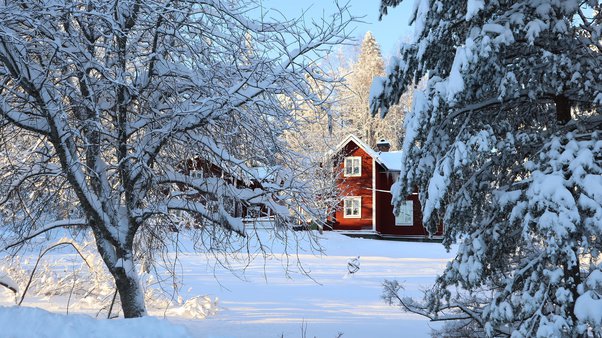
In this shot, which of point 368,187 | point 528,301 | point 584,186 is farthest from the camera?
point 368,187

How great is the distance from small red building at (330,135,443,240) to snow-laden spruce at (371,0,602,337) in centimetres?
2579

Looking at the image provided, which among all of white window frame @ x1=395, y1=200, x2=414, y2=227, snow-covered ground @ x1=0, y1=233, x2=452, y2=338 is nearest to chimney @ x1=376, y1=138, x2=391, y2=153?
white window frame @ x1=395, y1=200, x2=414, y2=227

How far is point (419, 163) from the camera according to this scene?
246 inches

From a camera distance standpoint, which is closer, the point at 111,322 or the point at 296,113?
the point at 111,322

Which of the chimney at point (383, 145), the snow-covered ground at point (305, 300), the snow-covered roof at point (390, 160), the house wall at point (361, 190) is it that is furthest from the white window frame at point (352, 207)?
the snow-covered ground at point (305, 300)

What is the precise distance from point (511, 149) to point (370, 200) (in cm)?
2718

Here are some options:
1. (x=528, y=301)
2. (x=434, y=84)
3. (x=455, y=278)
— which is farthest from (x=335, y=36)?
(x=528, y=301)

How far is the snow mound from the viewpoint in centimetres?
390

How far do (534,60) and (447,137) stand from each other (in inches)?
50.6

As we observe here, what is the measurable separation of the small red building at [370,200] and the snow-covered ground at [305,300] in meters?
9.35

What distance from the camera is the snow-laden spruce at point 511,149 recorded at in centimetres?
505

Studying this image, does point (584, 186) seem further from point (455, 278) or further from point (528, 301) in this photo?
point (455, 278)

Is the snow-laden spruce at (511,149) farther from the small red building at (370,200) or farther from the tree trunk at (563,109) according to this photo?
the small red building at (370,200)

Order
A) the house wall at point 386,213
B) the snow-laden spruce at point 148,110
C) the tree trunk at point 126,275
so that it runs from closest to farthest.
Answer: the snow-laden spruce at point 148,110
the tree trunk at point 126,275
the house wall at point 386,213
